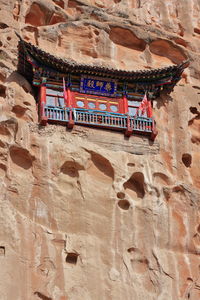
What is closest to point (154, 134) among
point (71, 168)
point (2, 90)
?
point (71, 168)

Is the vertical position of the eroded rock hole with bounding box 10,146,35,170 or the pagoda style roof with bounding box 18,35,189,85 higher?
the pagoda style roof with bounding box 18,35,189,85

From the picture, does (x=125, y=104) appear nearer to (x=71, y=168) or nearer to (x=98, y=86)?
(x=98, y=86)

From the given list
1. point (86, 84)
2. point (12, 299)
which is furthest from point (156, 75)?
point (12, 299)

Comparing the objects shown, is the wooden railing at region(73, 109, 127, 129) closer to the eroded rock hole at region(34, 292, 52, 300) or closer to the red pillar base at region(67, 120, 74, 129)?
the red pillar base at region(67, 120, 74, 129)

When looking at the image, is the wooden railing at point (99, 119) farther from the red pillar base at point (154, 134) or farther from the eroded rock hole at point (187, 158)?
the eroded rock hole at point (187, 158)

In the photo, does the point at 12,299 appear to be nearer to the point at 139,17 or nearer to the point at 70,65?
the point at 70,65

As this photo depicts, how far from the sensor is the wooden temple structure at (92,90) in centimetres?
1570

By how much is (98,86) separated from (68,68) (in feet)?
2.89

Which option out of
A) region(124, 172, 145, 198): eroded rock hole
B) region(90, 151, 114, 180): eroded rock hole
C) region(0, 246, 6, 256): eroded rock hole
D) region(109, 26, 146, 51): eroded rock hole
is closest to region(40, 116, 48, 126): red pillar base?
region(90, 151, 114, 180): eroded rock hole

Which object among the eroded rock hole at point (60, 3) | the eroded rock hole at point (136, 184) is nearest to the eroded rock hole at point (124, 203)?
the eroded rock hole at point (136, 184)

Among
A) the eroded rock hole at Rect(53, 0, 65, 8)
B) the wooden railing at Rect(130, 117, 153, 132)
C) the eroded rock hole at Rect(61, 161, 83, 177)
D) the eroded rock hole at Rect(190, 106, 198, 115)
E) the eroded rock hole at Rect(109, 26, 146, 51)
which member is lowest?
the eroded rock hole at Rect(61, 161, 83, 177)

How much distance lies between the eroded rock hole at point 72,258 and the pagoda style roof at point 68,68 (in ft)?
15.3

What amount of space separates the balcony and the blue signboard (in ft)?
2.37

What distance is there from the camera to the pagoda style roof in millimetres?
15727
